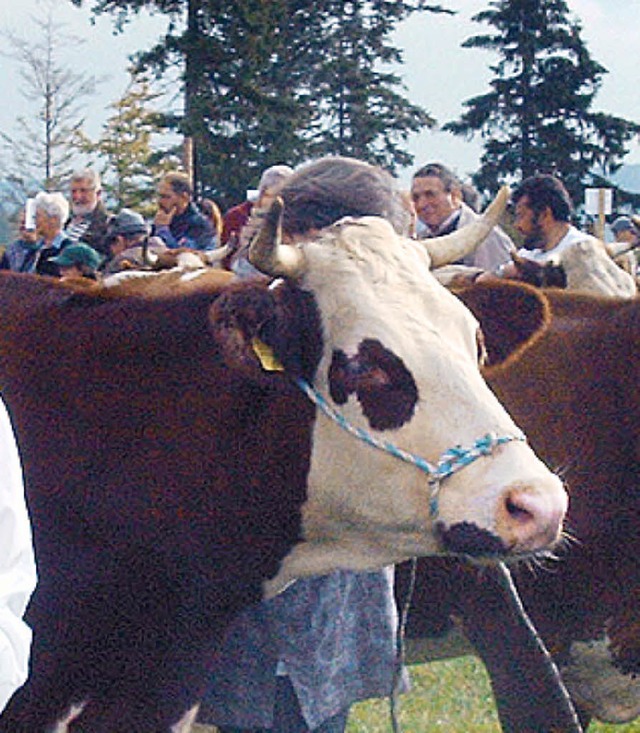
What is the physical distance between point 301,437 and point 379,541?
31cm

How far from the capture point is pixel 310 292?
3588mm

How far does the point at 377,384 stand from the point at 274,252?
391 millimetres

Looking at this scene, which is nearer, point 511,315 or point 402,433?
point 402,433

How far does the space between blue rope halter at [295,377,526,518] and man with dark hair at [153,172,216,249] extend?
5.36 meters

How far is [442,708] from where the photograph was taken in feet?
19.6

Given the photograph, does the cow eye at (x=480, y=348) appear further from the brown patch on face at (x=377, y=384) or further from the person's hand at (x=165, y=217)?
the person's hand at (x=165, y=217)

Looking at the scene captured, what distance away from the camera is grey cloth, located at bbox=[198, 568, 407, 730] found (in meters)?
3.75

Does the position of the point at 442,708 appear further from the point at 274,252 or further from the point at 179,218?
the point at 179,218

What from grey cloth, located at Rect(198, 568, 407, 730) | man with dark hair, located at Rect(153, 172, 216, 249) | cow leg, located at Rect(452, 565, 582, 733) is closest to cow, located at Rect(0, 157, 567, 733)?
grey cloth, located at Rect(198, 568, 407, 730)

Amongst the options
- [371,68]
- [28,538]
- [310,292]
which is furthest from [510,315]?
[371,68]

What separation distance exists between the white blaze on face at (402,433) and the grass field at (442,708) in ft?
7.26

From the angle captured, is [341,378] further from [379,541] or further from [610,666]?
[610,666]

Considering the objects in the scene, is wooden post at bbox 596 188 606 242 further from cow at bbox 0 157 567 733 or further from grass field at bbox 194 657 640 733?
cow at bbox 0 157 567 733

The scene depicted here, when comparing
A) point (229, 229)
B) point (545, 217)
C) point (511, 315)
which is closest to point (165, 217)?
point (229, 229)
